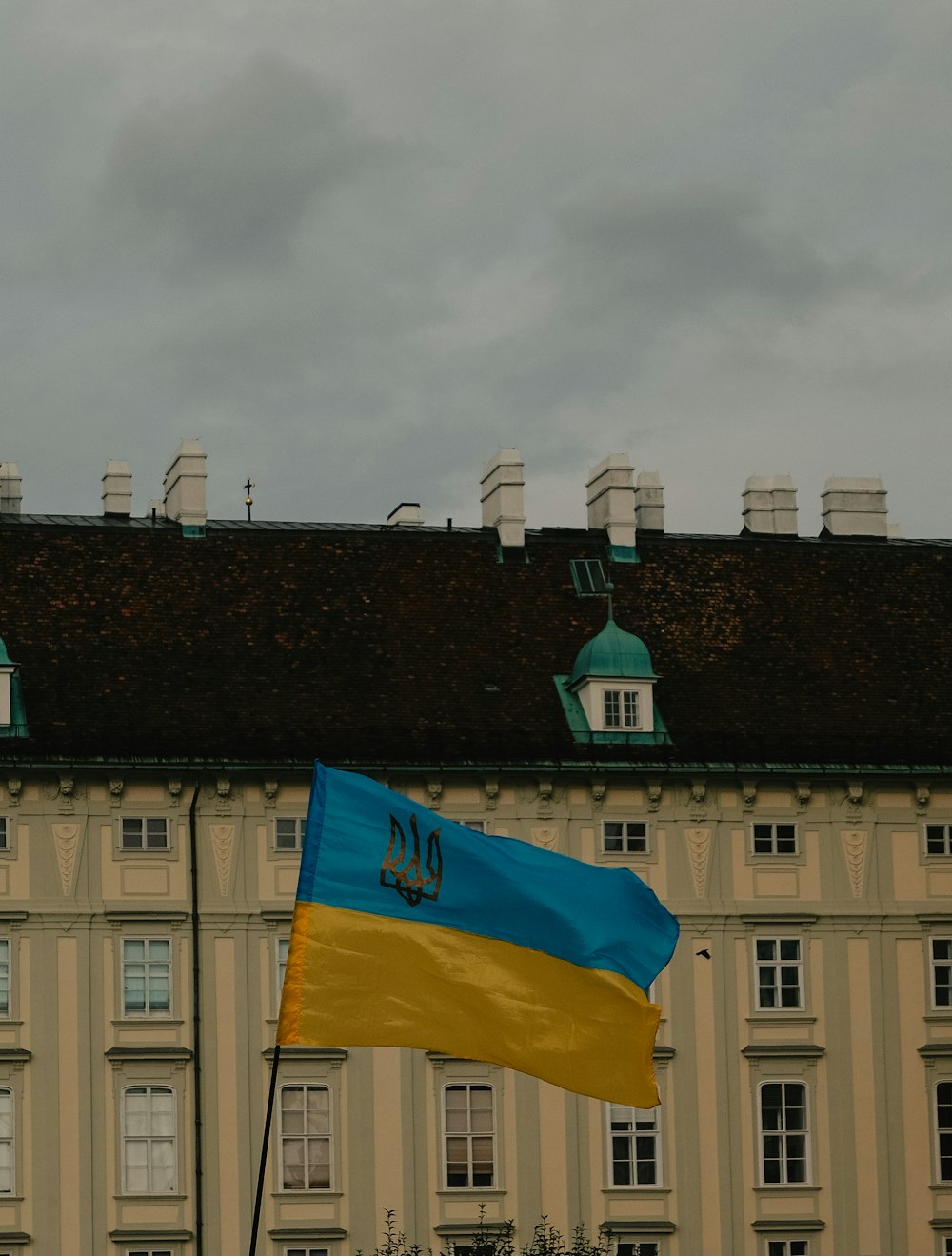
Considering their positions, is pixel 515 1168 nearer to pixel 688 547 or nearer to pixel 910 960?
pixel 910 960

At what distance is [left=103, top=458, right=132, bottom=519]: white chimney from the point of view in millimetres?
73438

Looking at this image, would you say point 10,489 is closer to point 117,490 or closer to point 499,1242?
point 117,490

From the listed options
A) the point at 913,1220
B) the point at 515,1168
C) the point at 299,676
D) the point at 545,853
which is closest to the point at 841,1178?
the point at 913,1220

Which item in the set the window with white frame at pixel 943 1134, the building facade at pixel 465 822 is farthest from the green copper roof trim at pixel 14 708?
the window with white frame at pixel 943 1134

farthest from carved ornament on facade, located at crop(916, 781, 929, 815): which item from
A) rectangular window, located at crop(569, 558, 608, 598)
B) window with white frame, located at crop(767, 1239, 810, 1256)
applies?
window with white frame, located at crop(767, 1239, 810, 1256)

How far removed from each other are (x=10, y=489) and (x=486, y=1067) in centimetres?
1868

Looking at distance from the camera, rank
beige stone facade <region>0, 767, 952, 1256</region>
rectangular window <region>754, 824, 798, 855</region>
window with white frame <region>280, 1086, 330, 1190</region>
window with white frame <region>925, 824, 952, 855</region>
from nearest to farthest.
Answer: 1. beige stone facade <region>0, 767, 952, 1256</region>
2. window with white frame <region>280, 1086, 330, 1190</region>
3. rectangular window <region>754, 824, 798, 855</region>
4. window with white frame <region>925, 824, 952, 855</region>

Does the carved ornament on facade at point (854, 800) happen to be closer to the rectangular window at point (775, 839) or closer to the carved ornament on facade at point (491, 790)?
the rectangular window at point (775, 839)

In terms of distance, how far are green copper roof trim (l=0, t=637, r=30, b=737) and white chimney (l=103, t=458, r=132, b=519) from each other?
8037 millimetres

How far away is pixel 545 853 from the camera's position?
36.8m

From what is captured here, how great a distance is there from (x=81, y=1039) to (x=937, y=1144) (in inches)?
720

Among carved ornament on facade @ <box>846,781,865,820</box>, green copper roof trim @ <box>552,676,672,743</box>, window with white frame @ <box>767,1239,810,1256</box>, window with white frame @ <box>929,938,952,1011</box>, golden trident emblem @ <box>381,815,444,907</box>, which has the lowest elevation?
window with white frame @ <box>767,1239,810,1256</box>

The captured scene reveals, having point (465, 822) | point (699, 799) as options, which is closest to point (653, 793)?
point (699, 799)

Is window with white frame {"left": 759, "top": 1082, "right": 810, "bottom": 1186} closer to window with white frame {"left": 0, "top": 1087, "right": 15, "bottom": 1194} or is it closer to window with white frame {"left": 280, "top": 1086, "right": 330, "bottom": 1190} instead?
window with white frame {"left": 280, "top": 1086, "right": 330, "bottom": 1190}
